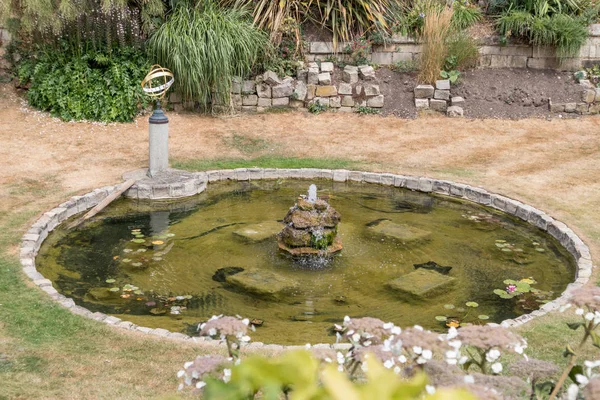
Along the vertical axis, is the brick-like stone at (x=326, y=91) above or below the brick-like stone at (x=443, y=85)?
below

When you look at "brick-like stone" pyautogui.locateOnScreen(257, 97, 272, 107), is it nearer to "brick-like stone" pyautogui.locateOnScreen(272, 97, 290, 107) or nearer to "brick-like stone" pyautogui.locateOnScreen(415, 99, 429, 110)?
"brick-like stone" pyautogui.locateOnScreen(272, 97, 290, 107)

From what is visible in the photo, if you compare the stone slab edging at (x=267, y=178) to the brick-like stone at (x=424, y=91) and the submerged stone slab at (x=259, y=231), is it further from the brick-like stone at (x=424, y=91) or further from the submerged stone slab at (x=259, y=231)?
the brick-like stone at (x=424, y=91)

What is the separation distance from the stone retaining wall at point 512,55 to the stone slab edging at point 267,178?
11.7ft

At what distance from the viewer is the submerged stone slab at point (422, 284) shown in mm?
6414

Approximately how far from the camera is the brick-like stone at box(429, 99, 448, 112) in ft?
37.7

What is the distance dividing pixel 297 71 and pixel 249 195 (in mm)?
3348

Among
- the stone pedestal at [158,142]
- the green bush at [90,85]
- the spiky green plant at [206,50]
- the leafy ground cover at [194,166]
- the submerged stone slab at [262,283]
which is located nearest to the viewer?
the leafy ground cover at [194,166]

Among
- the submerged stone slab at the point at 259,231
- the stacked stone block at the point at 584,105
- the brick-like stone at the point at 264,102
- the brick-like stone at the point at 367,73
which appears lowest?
the submerged stone slab at the point at 259,231

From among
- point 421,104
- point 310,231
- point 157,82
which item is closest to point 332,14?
point 421,104

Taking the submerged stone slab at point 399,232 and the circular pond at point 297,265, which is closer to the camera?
the circular pond at point 297,265

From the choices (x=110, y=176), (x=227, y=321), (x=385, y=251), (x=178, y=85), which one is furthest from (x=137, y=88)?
Result: (x=227, y=321)

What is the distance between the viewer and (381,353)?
2.14 meters

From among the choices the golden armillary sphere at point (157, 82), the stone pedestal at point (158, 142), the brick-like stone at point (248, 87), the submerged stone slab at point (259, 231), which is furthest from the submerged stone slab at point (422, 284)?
the brick-like stone at point (248, 87)

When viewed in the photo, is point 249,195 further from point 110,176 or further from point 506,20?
point 506,20
